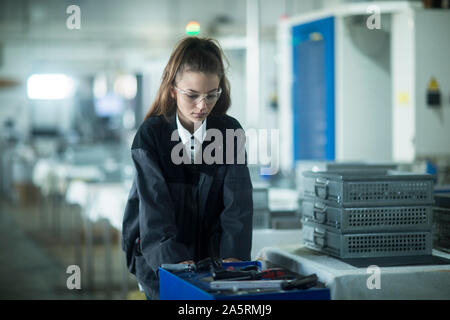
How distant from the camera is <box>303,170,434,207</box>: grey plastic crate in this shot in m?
1.97

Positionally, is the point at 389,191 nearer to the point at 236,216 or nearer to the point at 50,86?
the point at 236,216

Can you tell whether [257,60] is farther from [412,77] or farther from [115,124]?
[115,124]

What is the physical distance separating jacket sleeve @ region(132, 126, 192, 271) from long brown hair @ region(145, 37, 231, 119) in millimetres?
176

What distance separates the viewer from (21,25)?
46.8 feet

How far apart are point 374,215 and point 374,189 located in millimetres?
80

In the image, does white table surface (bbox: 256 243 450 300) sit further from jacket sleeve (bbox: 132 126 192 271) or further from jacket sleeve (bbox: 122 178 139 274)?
jacket sleeve (bbox: 122 178 139 274)

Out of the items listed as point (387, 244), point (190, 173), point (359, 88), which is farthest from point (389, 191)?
point (359, 88)

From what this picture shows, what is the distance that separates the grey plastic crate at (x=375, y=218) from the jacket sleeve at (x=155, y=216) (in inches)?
18.3

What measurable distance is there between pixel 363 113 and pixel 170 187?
11.4ft

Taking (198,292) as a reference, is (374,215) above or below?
above

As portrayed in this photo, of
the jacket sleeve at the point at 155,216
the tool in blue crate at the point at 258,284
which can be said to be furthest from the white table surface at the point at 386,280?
the jacket sleeve at the point at 155,216

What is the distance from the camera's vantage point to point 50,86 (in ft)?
53.4

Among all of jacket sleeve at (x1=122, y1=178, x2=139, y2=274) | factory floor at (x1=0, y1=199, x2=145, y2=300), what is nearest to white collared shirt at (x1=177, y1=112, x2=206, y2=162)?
jacket sleeve at (x1=122, y1=178, x2=139, y2=274)
